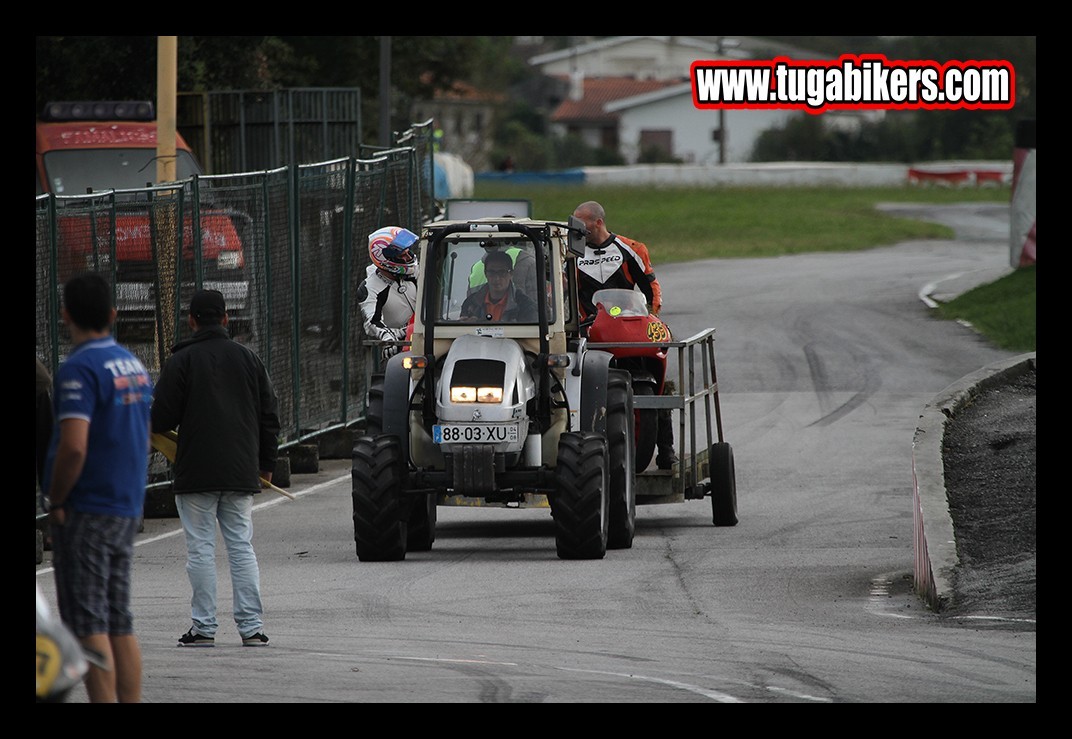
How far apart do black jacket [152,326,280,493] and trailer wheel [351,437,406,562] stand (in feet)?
8.89

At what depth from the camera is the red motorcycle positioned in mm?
13562

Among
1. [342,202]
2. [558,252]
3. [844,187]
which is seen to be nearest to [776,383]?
[342,202]

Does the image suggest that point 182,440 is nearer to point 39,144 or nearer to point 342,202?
point 342,202

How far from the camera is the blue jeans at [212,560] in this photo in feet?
31.4

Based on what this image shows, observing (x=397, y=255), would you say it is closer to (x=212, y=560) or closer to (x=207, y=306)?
(x=207, y=306)

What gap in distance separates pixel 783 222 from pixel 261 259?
36.3 meters

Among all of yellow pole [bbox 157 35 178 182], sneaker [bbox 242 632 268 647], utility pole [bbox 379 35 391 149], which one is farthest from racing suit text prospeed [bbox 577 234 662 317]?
utility pole [bbox 379 35 391 149]

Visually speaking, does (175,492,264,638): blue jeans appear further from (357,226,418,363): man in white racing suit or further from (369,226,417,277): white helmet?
(369,226,417,277): white helmet

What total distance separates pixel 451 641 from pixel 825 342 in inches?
716

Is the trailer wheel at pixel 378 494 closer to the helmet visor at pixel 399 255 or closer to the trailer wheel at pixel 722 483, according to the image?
the helmet visor at pixel 399 255

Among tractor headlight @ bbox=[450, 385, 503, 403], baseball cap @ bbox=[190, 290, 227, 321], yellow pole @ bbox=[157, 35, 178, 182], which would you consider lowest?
tractor headlight @ bbox=[450, 385, 503, 403]

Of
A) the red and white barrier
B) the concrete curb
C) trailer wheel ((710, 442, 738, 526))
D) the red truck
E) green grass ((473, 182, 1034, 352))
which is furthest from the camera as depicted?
the red and white barrier

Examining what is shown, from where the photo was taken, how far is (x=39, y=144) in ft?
83.5
